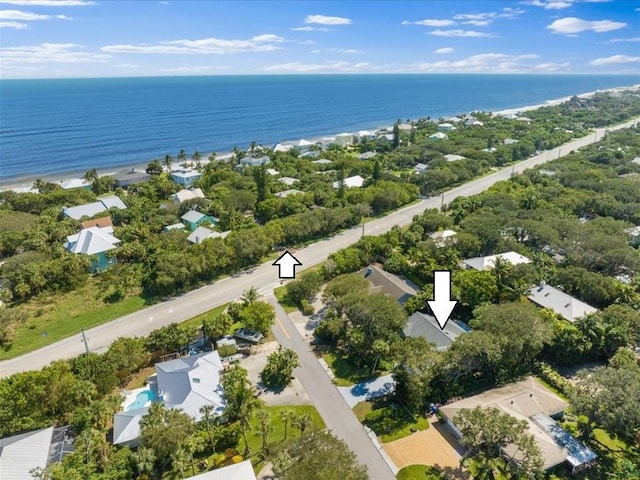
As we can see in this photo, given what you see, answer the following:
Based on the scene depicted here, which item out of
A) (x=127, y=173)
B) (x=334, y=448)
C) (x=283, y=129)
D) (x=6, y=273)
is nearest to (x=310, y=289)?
(x=334, y=448)

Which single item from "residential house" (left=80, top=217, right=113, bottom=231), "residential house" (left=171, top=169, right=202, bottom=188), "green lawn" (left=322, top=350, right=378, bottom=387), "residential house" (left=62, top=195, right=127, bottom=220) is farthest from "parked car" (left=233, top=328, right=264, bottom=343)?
"residential house" (left=171, top=169, right=202, bottom=188)

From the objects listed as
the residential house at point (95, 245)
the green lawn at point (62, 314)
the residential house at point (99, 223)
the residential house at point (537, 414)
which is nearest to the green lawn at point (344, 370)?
the residential house at point (537, 414)

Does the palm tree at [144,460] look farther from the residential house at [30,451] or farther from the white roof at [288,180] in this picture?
the white roof at [288,180]

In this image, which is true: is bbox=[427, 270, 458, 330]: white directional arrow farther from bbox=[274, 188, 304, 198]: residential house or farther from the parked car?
bbox=[274, 188, 304, 198]: residential house

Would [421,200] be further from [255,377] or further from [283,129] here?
[283,129]

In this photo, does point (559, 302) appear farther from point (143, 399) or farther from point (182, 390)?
point (143, 399)

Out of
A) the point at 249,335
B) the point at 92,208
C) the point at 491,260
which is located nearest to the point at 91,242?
the point at 92,208
